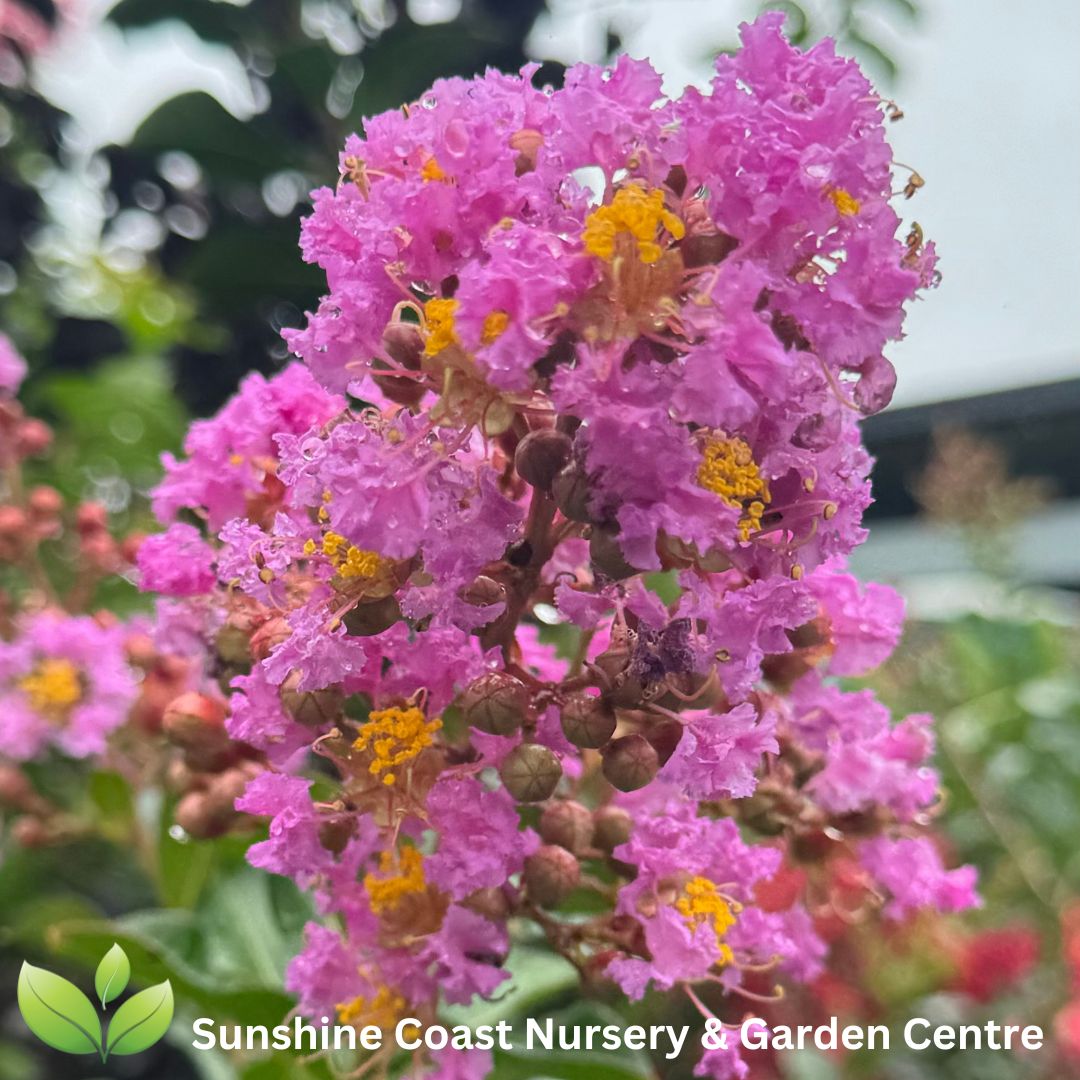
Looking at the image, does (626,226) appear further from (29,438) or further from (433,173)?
(29,438)

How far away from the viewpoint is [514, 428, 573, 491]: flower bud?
0.40 meters

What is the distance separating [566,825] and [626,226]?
0.27 metres

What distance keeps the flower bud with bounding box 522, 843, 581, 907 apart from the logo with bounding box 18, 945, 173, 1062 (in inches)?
8.2

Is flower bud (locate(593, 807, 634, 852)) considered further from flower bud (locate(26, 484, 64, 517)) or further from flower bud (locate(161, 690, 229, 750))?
flower bud (locate(26, 484, 64, 517))

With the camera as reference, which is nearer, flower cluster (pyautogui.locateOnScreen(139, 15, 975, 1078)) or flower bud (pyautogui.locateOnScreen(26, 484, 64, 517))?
flower cluster (pyautogui.locateOnScreen(139, 15, 975, 1078))

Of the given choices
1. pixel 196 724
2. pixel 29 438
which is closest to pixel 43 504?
pixel 29 438

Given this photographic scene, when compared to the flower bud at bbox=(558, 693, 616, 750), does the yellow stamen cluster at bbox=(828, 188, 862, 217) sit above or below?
above

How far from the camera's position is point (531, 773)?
0.44 m

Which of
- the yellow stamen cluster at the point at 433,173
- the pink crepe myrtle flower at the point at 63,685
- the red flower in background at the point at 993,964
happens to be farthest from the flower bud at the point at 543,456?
the red flower in background at the point at 993,964

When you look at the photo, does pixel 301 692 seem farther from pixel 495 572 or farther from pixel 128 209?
pixel 128 209

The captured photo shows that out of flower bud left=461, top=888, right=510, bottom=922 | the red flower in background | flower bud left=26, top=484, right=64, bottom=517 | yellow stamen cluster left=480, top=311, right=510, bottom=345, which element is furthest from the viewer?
the red flower in background

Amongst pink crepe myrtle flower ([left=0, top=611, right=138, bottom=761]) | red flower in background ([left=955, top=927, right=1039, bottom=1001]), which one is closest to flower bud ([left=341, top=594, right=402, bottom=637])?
pink crepe myrtle flower ([left=0, top=611, right=138, bottom=761])

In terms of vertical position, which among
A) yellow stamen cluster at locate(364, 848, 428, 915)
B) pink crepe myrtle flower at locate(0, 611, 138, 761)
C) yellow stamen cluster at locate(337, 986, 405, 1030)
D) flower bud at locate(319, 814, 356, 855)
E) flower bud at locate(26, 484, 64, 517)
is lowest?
yellow stamen cluster at locate(337, 986, 405, 1030)

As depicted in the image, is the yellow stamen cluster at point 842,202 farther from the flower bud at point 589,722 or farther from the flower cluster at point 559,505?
the flower bud at point 589,722
